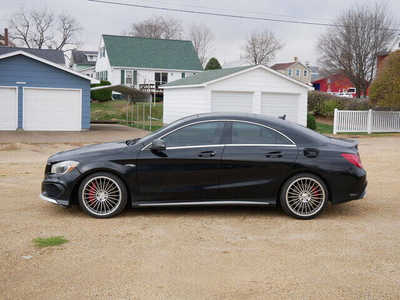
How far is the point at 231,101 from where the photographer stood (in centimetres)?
2730

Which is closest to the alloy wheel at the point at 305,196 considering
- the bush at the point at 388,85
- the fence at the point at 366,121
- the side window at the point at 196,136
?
the side window at the point at 196,136

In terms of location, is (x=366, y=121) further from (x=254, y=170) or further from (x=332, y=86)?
(x=332, y=86)

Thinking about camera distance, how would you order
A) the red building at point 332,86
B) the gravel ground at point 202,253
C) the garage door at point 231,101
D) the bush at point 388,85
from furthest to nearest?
1. the red building at point 332,86
2. the bush at point 388,85
3. the garage door at point 231,101
4. the gravel ground at point 202,253

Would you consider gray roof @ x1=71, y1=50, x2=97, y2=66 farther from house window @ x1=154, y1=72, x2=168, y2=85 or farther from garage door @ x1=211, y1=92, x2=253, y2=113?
→ garage door @ x1=211, y1=92, x2=253, y2=113

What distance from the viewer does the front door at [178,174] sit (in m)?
7.26

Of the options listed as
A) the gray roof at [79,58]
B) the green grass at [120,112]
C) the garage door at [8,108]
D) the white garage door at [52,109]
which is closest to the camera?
the garage door at [8,108]

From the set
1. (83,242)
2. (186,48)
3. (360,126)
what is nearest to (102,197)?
(83,242)

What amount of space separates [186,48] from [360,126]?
1136 inches

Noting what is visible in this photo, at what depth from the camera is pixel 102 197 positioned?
722cm

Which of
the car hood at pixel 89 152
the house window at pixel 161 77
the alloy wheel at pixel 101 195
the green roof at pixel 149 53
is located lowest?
the alloy wheel at pixel 101 195

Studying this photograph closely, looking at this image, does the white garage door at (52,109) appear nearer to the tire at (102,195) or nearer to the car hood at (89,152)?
the car hood at (89,152)

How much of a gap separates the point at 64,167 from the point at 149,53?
45.1 meters

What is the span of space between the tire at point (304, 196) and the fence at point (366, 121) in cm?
2107

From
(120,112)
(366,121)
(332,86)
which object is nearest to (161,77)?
(120,112)
